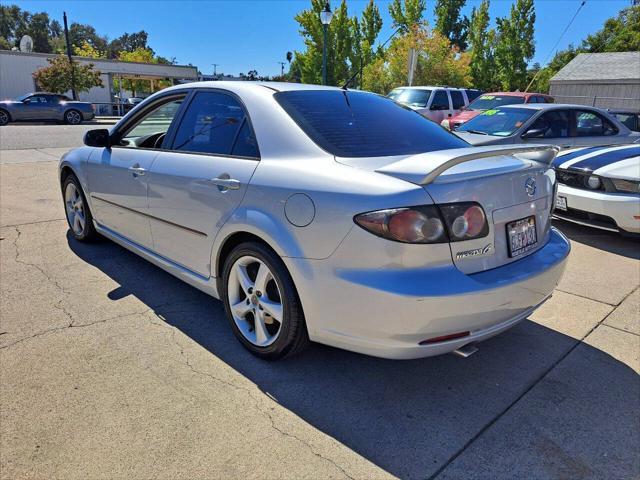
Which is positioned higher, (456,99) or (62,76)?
(62,76)

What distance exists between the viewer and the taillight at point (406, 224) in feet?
7.00

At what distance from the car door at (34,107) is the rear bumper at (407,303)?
24.2 metres

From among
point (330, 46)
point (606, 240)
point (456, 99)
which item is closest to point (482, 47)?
point (330, 46)

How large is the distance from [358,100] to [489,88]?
4233 centimetres

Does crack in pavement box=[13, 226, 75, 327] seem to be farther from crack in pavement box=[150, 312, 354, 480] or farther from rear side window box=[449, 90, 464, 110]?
rear side window box=[449, 90, 464, 110]

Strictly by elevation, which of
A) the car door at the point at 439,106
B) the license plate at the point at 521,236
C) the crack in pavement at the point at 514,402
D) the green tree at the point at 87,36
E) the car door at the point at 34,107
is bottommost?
the crack in pavement at the point at 514,402

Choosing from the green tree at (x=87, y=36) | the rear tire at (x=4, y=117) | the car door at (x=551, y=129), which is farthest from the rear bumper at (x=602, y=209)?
the green tree at (x=87, y=36)

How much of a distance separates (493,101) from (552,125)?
20.6ft

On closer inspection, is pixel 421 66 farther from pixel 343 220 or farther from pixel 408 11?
pixel 343 220

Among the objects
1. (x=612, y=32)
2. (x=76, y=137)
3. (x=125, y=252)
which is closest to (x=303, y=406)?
(x=125, y=252)

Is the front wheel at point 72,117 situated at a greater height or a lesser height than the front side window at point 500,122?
greater

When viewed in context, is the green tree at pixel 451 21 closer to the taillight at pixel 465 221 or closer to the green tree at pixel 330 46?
the green tree at pixel 330 46

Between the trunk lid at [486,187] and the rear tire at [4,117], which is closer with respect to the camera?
the trunk lid at [486,187]

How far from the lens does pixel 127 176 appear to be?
148 inches
